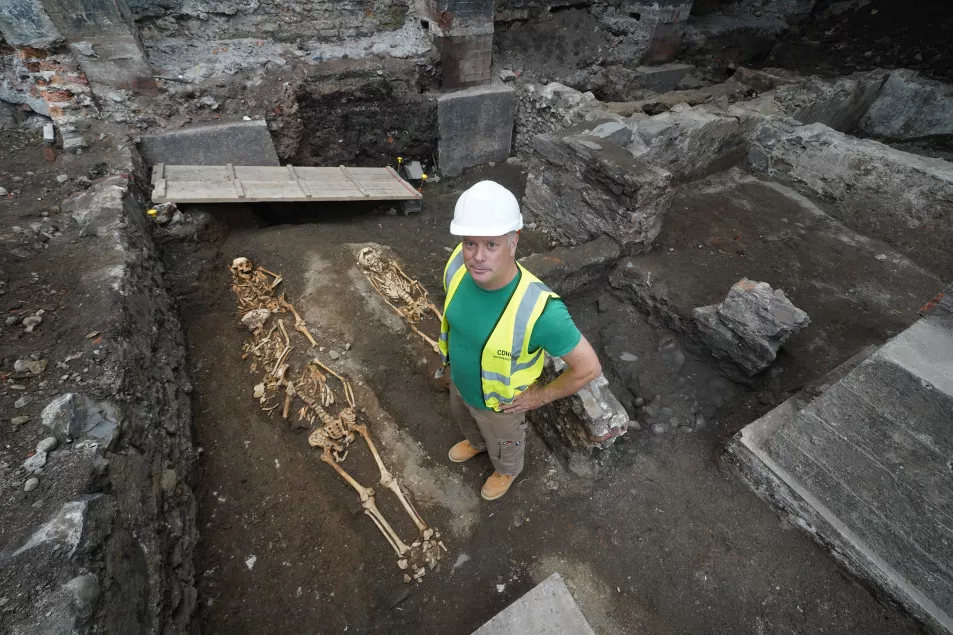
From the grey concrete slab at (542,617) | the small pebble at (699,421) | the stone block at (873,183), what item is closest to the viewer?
the grey concrete slab at (542,617)

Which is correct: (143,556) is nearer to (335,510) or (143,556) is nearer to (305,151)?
(335,510)

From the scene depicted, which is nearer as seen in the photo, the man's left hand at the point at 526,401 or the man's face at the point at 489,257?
the man's face at the point at 489,257

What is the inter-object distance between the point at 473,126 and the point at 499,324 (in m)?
5.83

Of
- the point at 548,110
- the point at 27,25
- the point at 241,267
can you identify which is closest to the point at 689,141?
the point at 548,110

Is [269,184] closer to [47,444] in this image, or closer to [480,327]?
[47,444]

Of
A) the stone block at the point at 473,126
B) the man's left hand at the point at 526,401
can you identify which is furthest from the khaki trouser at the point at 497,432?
the stone block at the point at 473,126

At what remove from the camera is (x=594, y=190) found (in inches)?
175

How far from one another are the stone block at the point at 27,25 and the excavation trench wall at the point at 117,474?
2035 mm

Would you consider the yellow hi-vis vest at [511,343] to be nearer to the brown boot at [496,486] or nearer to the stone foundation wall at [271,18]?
the brown boot at [496,486]

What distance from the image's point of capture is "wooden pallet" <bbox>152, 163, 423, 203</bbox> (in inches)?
171

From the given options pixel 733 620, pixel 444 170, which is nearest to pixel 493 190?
pixel 733 620

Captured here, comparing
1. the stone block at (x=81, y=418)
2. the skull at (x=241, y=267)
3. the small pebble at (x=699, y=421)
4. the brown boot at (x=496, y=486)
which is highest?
the stone block at (x=81, y=418)

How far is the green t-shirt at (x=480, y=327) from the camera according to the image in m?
1.81

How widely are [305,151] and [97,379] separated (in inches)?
172
